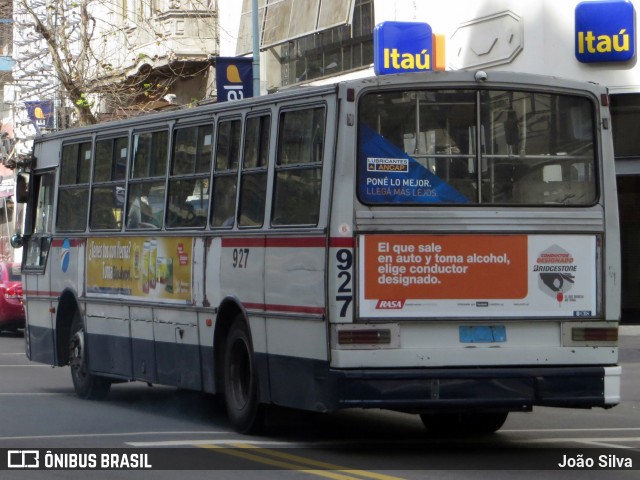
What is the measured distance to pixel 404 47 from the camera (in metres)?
24.6

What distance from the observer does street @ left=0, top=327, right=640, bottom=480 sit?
10.0 m

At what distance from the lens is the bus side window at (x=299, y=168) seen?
10992 millimetres

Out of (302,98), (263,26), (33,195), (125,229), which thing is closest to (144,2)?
(263,26)

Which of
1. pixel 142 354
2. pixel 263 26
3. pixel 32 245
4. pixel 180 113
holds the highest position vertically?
pixel 263 26

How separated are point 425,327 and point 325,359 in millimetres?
781

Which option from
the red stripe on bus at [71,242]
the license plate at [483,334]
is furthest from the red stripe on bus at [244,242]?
the red stripe on bus at [71,242]

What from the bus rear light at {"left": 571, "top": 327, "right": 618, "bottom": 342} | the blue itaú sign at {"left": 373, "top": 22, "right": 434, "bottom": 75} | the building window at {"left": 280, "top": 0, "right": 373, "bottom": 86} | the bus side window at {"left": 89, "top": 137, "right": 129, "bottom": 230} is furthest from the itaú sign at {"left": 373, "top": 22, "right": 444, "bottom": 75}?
the bus rear light at {"left": 571, "top": 327, "right": 618, "bottom": 342}

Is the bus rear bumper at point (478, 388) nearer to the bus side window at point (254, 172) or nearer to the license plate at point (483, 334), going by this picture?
the license plate at point (483, 334)

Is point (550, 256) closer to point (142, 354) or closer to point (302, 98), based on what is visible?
point (302, 98)

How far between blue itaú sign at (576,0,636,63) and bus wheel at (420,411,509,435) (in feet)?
36.8

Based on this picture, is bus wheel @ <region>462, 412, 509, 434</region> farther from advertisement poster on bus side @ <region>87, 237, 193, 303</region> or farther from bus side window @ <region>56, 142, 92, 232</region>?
bus side window @ <region>56, 142, 92, 232</region>

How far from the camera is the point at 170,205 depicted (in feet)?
44.7

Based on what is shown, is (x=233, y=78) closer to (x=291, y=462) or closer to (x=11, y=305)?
(x=11, y=305)

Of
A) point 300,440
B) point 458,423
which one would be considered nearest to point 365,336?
point 300,440
